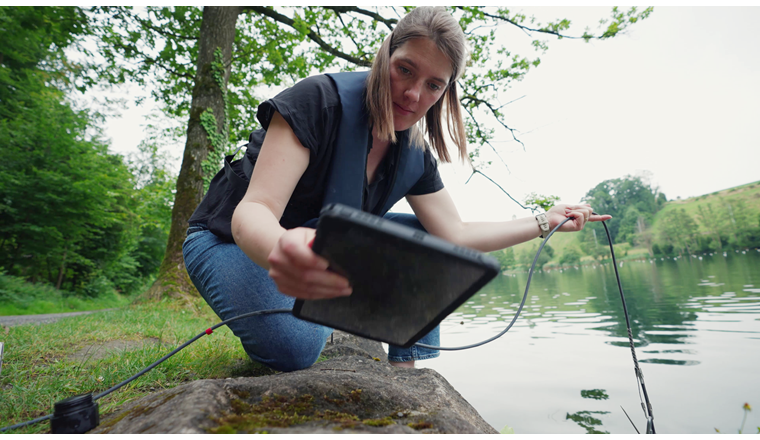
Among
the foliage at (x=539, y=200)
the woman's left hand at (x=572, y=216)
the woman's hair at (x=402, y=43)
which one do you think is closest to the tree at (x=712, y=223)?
the foliage at (x=539, y=200)

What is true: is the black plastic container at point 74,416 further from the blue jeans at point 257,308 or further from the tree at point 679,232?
the tree at point 679,232

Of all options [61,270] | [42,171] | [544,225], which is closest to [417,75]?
[544,225]

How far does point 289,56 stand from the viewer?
26.4 ft

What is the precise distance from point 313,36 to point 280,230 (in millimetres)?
8019

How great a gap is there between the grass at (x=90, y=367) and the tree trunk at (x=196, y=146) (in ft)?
7.94

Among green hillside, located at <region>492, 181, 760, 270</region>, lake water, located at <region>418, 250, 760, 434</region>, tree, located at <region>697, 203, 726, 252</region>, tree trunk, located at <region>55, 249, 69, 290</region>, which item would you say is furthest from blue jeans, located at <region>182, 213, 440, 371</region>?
tree, located at <region>697, 203, 726, 252</region>

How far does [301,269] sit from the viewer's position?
848 mm

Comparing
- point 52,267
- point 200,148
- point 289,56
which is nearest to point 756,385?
point 200,148

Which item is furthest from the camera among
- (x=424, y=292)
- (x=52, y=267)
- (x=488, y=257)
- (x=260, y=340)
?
(x=52, y=267)

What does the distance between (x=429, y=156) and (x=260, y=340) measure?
138cm

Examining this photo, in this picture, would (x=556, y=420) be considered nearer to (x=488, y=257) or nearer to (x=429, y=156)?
(x=429, y=156)

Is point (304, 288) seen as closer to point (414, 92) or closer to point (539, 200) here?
point (414, 92)

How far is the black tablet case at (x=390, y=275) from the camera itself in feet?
2.65

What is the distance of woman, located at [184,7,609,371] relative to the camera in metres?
1.49
